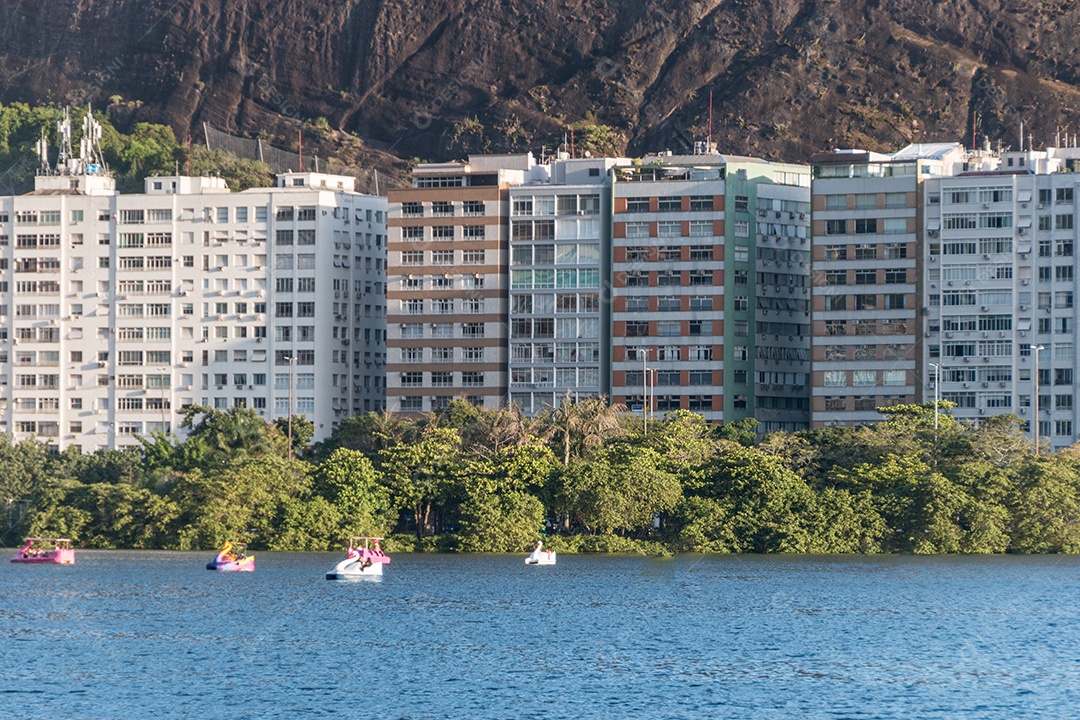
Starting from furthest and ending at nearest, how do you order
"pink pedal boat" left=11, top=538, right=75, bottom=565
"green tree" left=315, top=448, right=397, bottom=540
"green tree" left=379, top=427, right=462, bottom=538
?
"green tree" left=379, top=427, right=462, bottom=538 → "green tree" left=315, top=448, right=397, bottom=540 → "pink pedal boat" left=11, top=538, right=75, bottom=565

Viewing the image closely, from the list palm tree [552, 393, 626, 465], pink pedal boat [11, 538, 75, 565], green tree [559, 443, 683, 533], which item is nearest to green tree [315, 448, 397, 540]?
green tree [559, 443, 683, 533]

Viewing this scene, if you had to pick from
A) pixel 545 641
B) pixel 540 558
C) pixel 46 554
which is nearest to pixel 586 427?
pixel 540 558

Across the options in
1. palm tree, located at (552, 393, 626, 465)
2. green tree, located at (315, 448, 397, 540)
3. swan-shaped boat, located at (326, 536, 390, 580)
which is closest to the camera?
swan-shaped boat, located at (326, 536, 390, 580)

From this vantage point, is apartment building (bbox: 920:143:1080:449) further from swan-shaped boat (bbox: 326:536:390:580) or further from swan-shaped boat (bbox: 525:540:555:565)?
swan-shaped boat (bbox: 326:536:390:580)

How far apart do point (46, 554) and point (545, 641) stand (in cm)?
6399

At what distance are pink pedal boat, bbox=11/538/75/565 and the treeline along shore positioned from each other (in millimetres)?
5685

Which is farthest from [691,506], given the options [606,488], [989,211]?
[989,211]

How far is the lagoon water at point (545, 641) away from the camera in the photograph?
79500mm

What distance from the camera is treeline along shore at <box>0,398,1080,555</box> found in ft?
503

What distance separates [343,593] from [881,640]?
3667 cm

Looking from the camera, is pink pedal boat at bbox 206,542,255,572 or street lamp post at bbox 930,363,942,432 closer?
pink pedal boat at bbox 206,542,255,572

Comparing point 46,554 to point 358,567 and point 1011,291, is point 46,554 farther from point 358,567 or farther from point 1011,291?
point 1011,291

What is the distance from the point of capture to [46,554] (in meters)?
151

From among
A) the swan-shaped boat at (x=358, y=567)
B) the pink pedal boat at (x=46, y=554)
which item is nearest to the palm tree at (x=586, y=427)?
the swan-shaped boat at (x=358, y=567)
